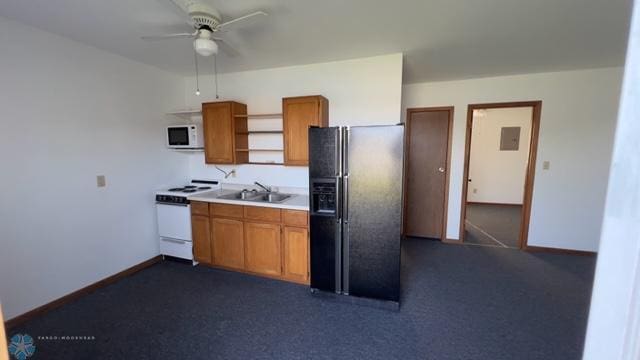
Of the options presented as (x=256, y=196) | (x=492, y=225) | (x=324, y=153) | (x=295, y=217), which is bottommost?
(x=492, y=225)

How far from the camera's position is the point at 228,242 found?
3.06 metres

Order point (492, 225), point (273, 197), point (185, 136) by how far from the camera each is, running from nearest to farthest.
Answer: point (273, 197) → point (185, 136) → point (492, 225)

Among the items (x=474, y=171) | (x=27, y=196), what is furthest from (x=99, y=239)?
(x=474, y=171)

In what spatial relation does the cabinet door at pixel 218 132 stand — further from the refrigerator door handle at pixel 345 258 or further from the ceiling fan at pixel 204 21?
the refrigerator door handle at pixel 345 258

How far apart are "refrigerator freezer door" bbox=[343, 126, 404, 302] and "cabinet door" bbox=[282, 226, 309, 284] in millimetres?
490

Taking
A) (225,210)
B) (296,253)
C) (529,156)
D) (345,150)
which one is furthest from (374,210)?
(529,156)

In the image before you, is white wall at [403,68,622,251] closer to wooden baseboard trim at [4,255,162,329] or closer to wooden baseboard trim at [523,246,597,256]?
wooden baseboard trim at [523,246,597,256]

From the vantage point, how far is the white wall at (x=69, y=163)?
215 centimetres

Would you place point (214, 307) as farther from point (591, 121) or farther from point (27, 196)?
point (591, 121)

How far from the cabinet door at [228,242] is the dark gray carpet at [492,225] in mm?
3390

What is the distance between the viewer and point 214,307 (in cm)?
243

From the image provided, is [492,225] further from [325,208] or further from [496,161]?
[325,208]

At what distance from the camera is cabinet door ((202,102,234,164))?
3234mm

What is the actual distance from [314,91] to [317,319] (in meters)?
2.45
